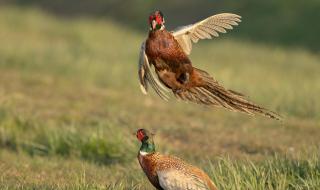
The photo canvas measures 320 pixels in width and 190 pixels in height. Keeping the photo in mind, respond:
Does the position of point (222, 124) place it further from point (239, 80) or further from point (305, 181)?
point (305, 181)

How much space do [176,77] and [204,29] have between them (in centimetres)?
53

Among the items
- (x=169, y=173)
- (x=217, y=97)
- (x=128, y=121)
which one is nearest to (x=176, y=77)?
(x=217, y=97)

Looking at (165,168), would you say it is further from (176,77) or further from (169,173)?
(176,77)

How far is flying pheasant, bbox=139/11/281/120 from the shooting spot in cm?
545

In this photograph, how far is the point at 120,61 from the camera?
1477cm

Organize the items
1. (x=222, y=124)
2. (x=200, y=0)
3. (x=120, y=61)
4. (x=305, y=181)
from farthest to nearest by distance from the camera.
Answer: (x=200, y=0) < (x=120, y=61) < (x=222, y=124) < (x=305, y=181)

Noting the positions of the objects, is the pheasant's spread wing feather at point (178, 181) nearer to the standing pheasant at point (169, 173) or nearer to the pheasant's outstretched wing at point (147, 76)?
A: the standing pheasant at point (169, 173)

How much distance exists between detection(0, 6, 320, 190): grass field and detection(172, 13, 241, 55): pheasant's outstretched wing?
0.92 meters

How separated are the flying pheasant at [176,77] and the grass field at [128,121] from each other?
0.60 m

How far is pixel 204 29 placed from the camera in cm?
593

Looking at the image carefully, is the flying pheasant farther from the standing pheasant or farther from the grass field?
the grass field

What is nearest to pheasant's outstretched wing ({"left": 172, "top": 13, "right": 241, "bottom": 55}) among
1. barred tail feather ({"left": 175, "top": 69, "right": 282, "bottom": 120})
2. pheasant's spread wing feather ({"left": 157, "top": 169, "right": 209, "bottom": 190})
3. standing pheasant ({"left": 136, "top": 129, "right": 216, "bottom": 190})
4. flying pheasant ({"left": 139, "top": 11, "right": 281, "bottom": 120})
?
flying pheasant ({"left": 139, "top": 11, "right": 281, "bottom": 120})

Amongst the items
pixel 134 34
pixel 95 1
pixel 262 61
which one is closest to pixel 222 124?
pixel 262 61

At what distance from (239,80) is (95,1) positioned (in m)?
15.2
